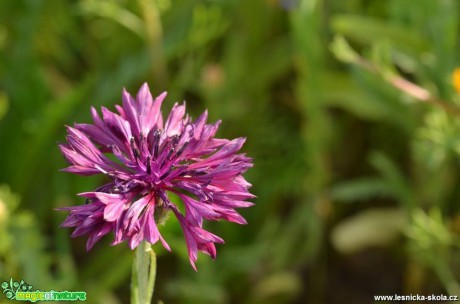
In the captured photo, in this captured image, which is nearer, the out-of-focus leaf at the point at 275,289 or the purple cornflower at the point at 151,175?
the purple cornflower at the point at 151,175

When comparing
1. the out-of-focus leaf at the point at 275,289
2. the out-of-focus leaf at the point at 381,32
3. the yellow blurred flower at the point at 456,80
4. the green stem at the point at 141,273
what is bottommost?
the green stem at the point at 141,273

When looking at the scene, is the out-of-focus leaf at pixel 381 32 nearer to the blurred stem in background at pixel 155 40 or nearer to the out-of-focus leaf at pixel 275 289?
the blurred stem in background at pixel 155 40

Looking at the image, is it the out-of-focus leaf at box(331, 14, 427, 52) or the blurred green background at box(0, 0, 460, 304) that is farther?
the out-of-focus leaf at box(331, 14, 427, 52)

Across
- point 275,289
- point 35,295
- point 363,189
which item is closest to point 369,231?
point 363,189

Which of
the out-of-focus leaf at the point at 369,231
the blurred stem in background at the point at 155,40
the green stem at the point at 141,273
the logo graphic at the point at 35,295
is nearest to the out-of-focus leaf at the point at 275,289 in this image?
the out-of-focus leaf at the point at 369,231

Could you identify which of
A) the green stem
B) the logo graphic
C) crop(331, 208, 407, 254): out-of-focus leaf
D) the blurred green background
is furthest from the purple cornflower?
crop(331, 208, 407, 254): out-of-focus leaf

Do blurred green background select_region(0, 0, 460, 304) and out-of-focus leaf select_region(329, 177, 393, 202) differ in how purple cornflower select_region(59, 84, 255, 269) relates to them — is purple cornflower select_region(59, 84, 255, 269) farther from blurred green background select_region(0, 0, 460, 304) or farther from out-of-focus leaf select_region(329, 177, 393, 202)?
out-of-focus leaf select_region(329, 177, 393, 202)

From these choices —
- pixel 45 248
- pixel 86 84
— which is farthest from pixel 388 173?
pixel 45 248
